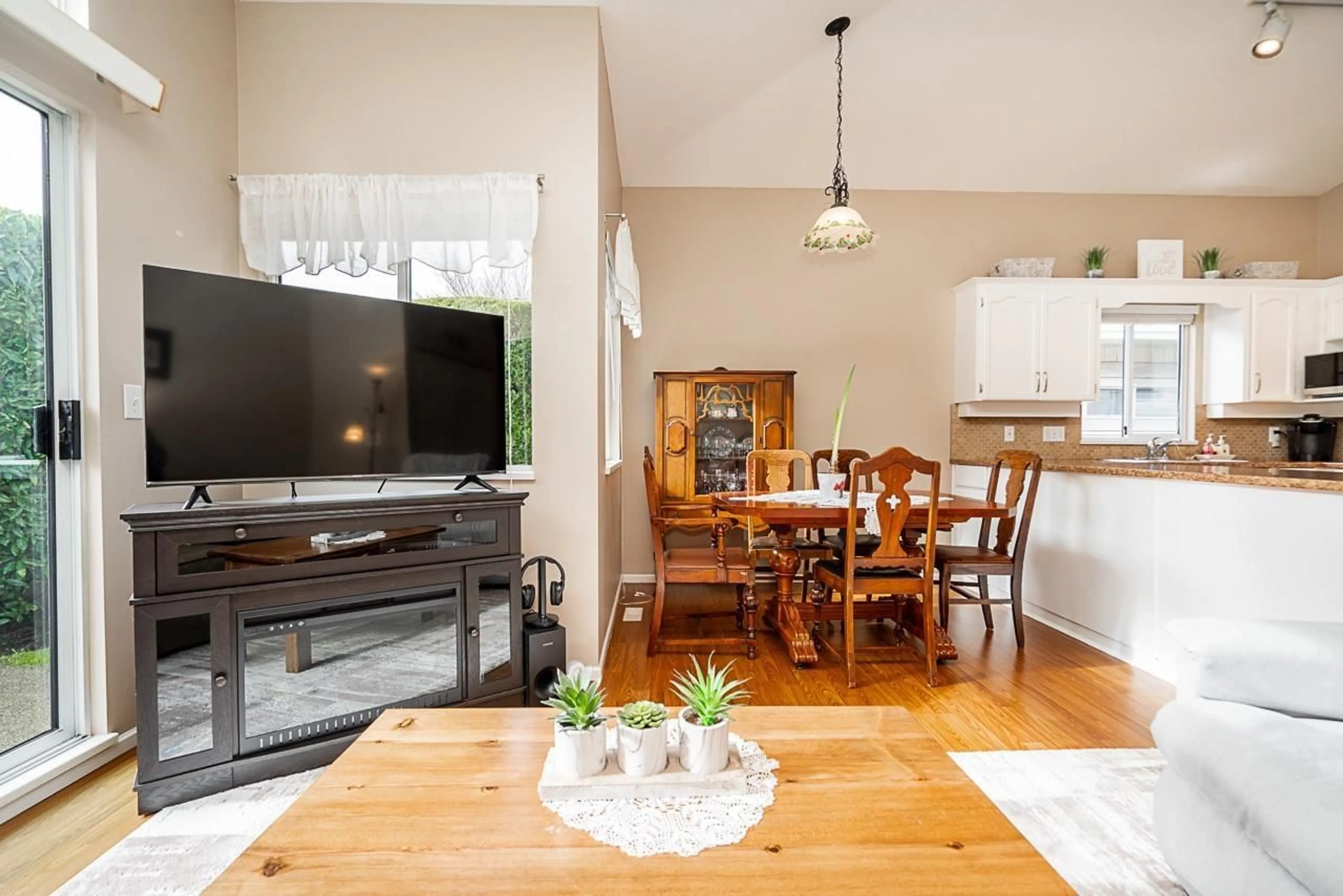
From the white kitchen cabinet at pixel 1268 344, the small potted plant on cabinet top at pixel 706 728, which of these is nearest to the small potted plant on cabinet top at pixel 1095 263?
the white kitchen cabinet at pixel 1268 344

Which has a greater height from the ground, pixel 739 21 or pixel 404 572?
pixel 739 21

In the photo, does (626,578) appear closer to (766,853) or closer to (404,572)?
(404,572)

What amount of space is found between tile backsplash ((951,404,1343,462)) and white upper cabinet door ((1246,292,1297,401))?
0.30m

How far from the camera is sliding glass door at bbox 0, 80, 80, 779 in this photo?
187 centimetres

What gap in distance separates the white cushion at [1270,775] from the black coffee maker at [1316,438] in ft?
14.6

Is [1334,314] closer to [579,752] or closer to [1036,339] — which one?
[1036,339]

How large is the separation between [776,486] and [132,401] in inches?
115

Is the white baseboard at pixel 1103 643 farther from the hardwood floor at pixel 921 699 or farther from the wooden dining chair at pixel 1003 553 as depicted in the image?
the wooden dining chair at pixel 1003 553

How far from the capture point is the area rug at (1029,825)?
1490 millimetres

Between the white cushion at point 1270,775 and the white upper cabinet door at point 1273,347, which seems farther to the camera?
the white upper cabinet door at point 1273,347

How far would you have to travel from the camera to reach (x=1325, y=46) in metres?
3.62

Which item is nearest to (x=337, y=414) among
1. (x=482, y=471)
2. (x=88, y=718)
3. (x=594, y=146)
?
(x=482, y=471)

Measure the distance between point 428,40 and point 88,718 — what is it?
2817 millimetres

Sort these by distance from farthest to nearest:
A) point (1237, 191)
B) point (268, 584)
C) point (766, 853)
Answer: point (1237, 191) → point (268, 584) → point (766, 853)
